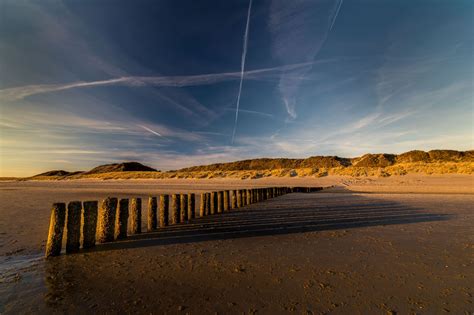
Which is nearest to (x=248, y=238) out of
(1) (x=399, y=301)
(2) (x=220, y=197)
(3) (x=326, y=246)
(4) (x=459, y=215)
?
(3) (x=326, y=246)

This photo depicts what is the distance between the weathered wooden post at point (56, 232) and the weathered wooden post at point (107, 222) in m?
0.91

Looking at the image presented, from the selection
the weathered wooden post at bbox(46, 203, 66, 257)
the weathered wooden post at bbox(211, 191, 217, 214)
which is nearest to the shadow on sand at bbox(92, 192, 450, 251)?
the weathered wooden post at bbox(46, 203, 66, 257)

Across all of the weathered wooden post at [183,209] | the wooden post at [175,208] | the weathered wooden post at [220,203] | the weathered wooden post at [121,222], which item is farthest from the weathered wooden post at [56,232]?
the weathered wooden post at [220,203]

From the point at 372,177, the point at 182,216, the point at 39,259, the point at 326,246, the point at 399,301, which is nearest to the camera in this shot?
the point at 399,301

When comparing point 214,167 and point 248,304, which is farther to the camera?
point 214,167

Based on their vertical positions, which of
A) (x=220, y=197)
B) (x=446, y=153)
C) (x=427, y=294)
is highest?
(x=446, y=153)

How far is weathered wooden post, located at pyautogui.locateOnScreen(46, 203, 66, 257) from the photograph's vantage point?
17.2ft

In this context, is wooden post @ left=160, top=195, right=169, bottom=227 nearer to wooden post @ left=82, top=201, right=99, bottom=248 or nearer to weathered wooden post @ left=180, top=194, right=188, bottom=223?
weathered wooden post @ left=180, top=194, right=188, bottom=223

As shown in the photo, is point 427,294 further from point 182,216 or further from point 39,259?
point 182,216

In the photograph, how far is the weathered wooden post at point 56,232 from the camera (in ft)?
17.2

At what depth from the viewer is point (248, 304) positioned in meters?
3.18

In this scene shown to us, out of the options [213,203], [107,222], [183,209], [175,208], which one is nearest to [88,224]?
[107,222]

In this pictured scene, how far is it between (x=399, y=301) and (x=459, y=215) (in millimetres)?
8104

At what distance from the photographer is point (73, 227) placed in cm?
557
